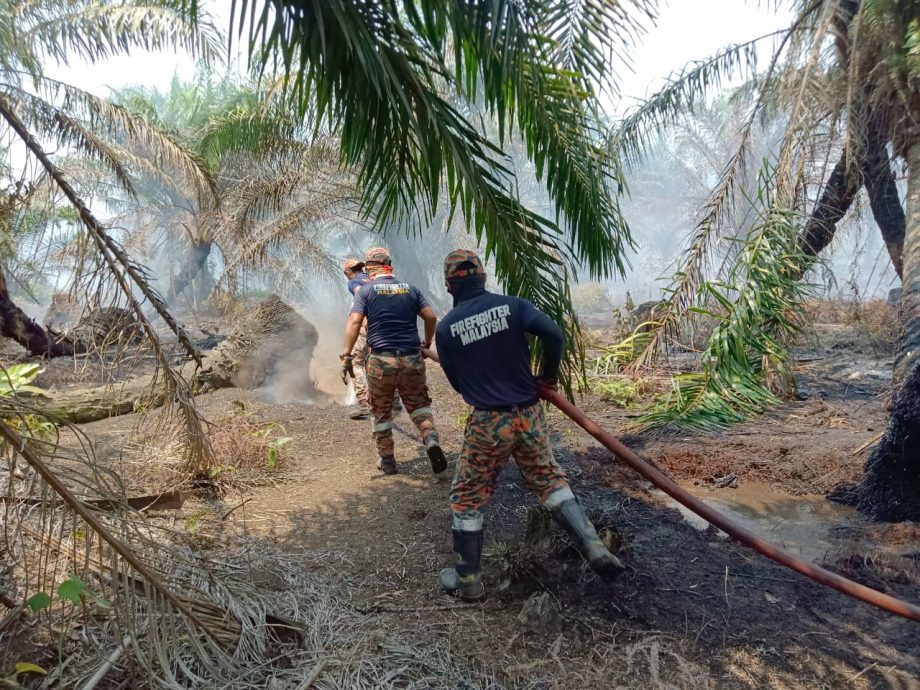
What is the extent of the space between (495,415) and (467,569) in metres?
0.84

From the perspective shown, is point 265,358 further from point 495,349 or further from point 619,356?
point 495,349

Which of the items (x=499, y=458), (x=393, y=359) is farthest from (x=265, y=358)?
(x=499, y=458)

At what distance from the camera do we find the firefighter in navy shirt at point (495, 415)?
10.8 feet

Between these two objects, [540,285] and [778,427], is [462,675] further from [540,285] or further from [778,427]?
[778,427]

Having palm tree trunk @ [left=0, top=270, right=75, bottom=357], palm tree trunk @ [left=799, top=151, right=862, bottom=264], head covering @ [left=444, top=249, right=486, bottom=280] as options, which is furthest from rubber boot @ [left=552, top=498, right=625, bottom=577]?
palm tree trunk @ [left=0, top=270, right=75, bottom=357]

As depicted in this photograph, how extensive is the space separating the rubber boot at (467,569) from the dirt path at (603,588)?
2.8 inches

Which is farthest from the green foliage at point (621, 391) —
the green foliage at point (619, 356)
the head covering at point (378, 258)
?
the head covering at point (378, 258)

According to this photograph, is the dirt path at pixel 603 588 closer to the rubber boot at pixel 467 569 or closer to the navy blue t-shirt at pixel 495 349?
the rubber boot at pixel 467 569

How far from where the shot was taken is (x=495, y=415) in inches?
130

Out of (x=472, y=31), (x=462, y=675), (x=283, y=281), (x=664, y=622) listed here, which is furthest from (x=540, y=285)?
(x=283, y=281)

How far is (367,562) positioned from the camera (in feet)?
12.3

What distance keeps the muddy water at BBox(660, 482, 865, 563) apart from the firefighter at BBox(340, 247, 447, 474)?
215 cm

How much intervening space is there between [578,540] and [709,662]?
0.79 meters

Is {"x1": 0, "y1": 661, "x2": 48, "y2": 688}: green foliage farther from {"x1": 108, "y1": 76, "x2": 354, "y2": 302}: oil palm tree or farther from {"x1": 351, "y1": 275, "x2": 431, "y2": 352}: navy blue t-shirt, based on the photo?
{"x1": 108, "y1": 76, "x2": 354, "y2": 302}: oil palm tree
